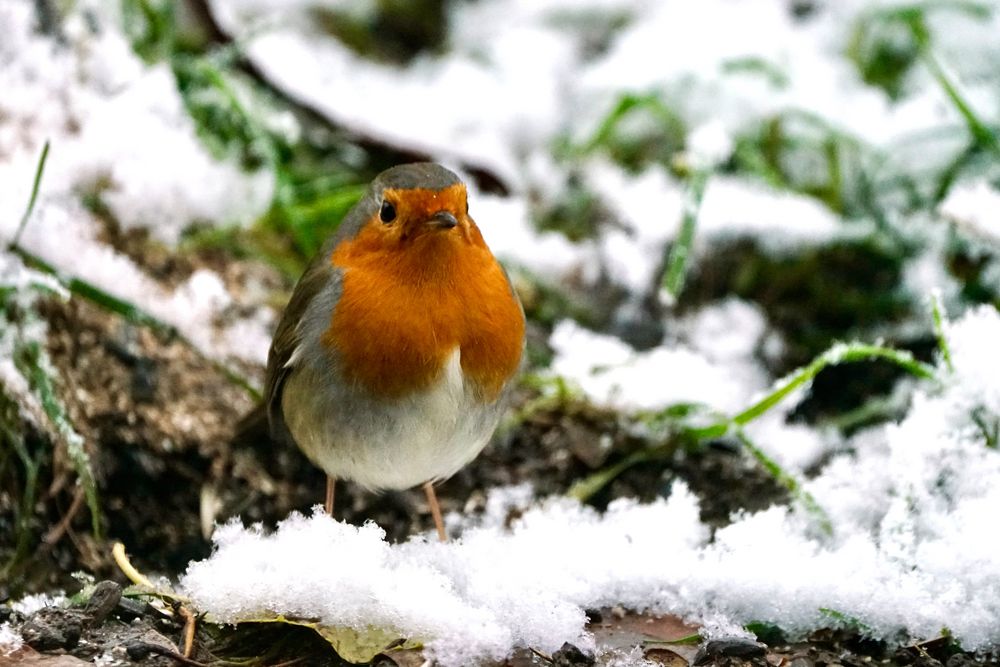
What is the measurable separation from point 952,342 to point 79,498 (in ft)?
7.39

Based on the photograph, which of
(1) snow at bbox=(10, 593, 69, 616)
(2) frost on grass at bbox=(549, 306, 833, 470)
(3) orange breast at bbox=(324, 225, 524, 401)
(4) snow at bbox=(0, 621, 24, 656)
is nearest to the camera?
(4) snow at bbox=(0, 621, 24, 656)

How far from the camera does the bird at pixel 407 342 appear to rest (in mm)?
2658

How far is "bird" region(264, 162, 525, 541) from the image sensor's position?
8.72 ft

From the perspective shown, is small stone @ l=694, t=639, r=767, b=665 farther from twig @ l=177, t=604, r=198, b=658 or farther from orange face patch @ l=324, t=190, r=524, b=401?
twig @ l=177, t=604, r=198, b=658

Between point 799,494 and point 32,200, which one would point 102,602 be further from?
point 799,494

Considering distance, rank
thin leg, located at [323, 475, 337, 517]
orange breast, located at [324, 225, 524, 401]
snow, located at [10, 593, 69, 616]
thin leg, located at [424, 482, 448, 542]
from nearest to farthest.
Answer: snow, located at [10, 593, 69, 616]
orange breast, located at [324, 225, 524, 401]
thin leg, located at [424, 482, 448, 542]
thin leg, located at [323, 475, 337, 517]

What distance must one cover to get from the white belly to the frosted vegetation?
23 cm

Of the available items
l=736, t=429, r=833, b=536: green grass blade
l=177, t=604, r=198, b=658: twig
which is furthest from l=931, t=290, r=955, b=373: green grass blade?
l=177, t=604, r=198, b=658: twig

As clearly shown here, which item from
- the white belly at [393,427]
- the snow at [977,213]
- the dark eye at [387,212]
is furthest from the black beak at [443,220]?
the snow at [977,213]

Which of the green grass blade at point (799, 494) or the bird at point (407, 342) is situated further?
the green grass blade at point (799, 494)

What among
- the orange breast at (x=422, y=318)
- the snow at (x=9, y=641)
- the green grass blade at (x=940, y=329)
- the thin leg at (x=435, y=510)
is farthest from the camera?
the thin leg at (x=435, y=510)

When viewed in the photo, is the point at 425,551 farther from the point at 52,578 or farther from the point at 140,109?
the point at 140,109

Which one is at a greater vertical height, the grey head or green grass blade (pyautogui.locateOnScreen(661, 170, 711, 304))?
green grass blade (pyautogui.locateOnScreen(661, 170, 711, 304))

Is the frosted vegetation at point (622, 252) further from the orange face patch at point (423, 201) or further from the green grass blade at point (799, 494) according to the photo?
the orange face patch at point (423, 201)
